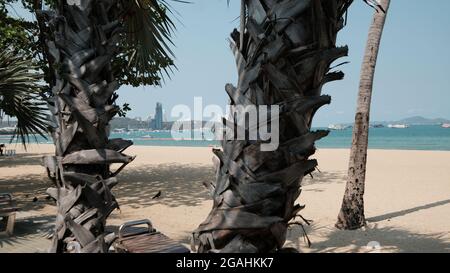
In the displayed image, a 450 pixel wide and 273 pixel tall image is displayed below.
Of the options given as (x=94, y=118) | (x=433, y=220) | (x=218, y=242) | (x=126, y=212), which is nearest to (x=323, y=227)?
(x=433, y=220)

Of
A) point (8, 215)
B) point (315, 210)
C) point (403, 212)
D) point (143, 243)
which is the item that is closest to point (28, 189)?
point (8, 215)

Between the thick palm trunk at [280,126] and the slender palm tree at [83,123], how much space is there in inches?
57.9

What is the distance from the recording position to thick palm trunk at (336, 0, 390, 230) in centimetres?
869

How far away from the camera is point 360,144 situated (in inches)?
342

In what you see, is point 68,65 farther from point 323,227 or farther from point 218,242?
point 323,227

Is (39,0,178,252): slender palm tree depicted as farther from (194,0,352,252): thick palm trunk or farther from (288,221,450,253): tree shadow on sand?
(288,221,450,253): tree shadow on sand

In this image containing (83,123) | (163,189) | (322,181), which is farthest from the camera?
(322,181)

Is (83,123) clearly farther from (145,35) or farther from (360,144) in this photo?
(360,144)

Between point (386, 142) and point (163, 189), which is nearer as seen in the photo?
point (163, 189)

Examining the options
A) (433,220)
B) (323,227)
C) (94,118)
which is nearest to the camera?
(94,118)

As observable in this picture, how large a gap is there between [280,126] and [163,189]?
12.3 m

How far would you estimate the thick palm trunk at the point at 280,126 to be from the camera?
5.85 feet
